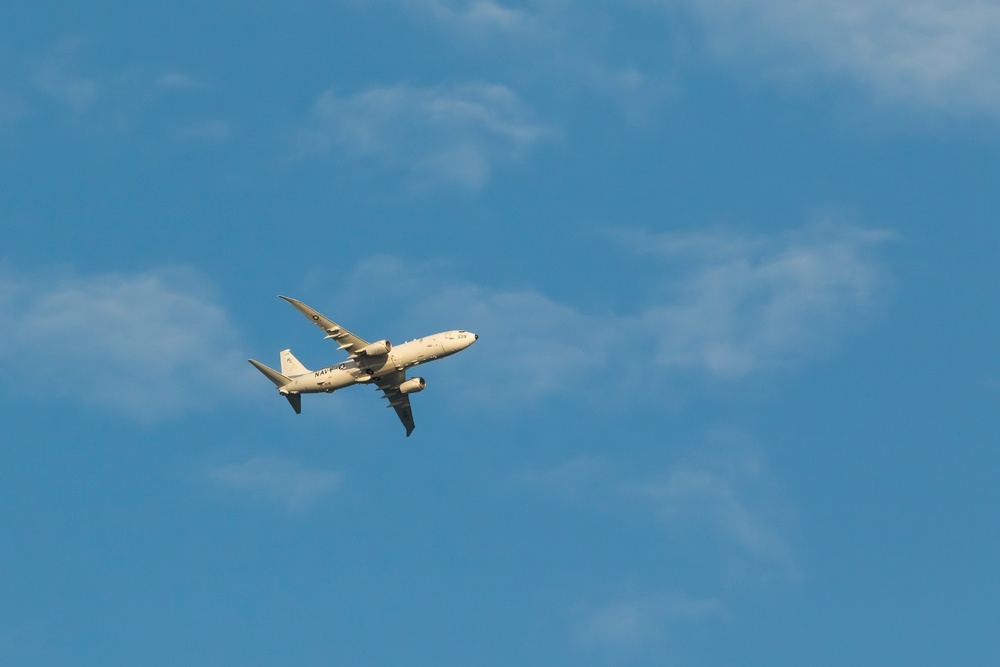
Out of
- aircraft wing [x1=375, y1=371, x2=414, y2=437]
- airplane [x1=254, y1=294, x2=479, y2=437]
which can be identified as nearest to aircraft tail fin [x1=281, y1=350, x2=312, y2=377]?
airplane [x1=254, y1=294, x2=479, y2=437]

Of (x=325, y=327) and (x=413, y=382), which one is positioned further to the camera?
(x=413, y=382)

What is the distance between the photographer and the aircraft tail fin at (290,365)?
6698 inches

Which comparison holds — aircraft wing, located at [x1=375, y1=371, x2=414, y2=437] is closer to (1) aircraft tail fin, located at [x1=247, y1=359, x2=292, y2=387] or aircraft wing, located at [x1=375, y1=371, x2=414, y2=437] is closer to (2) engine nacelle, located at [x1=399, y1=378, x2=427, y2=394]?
(2) engine nacelle, located at [x1=399, y1=378, x2=427, y2=394]

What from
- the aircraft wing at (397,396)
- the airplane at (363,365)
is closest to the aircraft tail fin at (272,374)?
the airplane at (363,365)

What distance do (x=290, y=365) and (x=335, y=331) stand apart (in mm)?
17548

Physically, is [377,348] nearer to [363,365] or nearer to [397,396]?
[363,365]

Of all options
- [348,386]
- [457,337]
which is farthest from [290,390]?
[457,337]

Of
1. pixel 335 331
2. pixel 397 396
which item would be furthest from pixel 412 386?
pixel 335 331

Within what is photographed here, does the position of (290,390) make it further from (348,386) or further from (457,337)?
(457,337)

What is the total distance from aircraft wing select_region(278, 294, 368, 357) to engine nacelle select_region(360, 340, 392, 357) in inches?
19.1

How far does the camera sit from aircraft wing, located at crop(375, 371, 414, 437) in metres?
165

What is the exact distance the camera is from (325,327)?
156125 mm

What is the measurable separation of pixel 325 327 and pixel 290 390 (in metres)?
12.3

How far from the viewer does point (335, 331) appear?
513 ft
